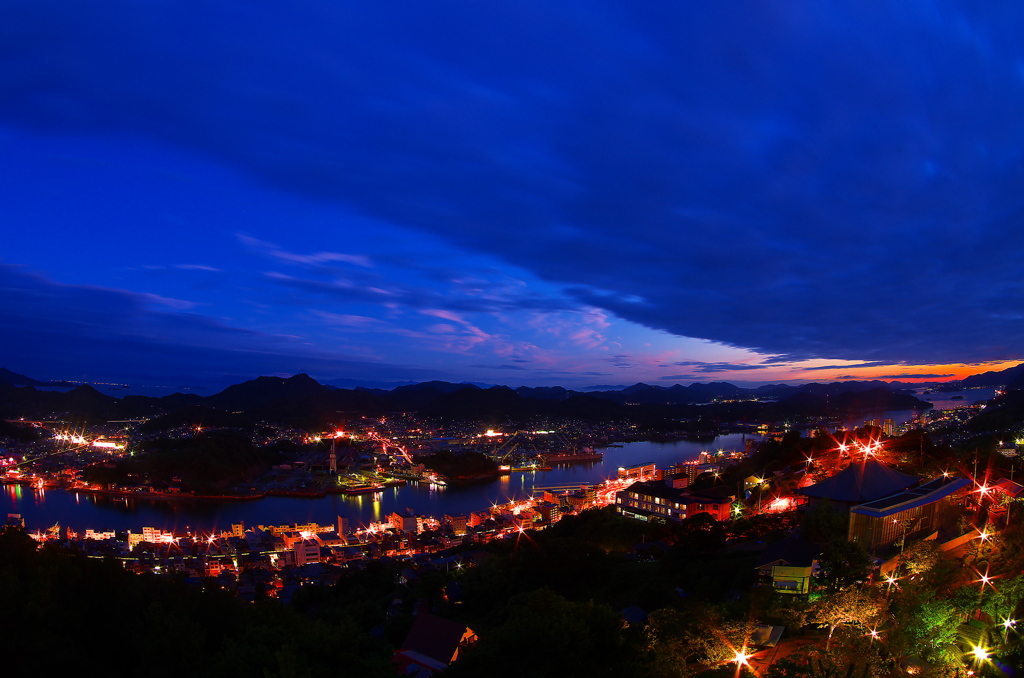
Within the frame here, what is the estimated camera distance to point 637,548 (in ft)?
25.0

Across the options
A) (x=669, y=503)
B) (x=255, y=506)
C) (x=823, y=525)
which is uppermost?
(x=823, y=525)

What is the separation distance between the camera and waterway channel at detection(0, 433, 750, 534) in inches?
598

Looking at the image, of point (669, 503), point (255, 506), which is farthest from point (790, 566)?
point (255, 506)

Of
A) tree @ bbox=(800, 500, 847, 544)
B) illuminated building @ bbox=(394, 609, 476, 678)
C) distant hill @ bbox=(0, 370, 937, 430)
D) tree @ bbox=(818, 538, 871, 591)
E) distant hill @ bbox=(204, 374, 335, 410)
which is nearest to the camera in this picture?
tree @ bbox=(818, 538, 871, 591)

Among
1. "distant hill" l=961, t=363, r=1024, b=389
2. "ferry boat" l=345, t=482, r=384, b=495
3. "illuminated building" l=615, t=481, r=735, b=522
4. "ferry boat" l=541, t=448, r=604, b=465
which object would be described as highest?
"distant hill" l=961, t=363, r=1024, b=389

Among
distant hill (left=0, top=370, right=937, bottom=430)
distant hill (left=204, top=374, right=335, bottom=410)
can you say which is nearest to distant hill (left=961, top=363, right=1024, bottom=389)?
distant hill (left=0, top=370, right=937, bottom=430)

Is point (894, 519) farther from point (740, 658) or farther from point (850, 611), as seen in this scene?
point (740, 658)

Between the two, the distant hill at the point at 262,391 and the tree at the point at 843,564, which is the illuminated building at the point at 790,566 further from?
the distant hill at the point at 262,391

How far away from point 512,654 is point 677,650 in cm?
86

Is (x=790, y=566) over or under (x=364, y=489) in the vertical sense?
over

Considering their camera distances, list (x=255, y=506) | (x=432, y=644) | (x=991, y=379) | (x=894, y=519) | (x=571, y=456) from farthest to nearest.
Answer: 1. (x=991, y=379)
2. (x=571, y=456)
3. (x=255, y=506)
4. (x=894, y=519)
5. (x=432, y=644)

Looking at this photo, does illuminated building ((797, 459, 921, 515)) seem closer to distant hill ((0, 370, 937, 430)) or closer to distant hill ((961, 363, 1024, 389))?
distant hill ((0, 370, 937, 430))

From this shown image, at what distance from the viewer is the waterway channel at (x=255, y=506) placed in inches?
598

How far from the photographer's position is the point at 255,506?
17.5 metres
